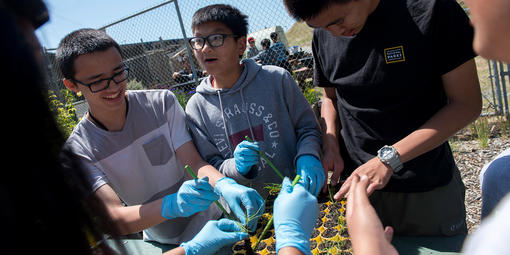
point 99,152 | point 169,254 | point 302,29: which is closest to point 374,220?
point 169,254

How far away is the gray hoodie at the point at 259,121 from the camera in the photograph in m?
1.86

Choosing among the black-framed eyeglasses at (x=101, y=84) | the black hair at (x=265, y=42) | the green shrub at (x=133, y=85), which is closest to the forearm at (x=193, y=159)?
the black-framed eyeglasses at (x=101, y=84)

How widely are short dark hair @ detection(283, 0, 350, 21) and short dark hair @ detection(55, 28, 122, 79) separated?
1.07 meters

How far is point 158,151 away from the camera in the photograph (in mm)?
1871

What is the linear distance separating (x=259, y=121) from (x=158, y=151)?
659 millimetres

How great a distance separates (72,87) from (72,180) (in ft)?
4.34

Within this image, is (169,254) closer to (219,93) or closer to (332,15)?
(219,93)

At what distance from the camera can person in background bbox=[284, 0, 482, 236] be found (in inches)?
51.8

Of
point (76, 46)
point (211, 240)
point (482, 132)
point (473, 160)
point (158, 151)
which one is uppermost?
point (76, 46)

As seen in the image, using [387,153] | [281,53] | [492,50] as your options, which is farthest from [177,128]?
[281,53]

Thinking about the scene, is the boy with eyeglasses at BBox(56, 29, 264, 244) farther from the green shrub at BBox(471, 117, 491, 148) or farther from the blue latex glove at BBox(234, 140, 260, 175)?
the green shrub at BBox(471, 117, 491, 148)

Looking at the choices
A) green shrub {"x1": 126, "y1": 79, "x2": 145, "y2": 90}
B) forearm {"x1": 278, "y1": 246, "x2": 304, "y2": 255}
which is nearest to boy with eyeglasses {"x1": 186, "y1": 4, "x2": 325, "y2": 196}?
forearm {"x1": 278, "y1": 246, "x2": 304, "y2": 255}

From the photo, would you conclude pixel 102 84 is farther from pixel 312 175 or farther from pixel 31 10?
pixel 312 175

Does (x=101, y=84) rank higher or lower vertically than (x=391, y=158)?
higher
